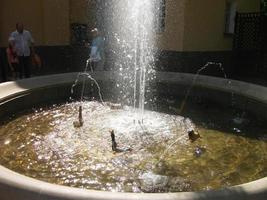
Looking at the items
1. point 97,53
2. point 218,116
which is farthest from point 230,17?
point 218,116

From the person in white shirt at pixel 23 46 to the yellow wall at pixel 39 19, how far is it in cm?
251

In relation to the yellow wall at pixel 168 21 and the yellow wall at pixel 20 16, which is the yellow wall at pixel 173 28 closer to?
the yellow wall at pixel 168 21

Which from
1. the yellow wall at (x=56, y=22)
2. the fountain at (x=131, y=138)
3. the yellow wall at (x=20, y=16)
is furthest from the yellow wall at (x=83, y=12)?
the fountain at (x=131, y=138)

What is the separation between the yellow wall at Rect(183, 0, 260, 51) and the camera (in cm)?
1160

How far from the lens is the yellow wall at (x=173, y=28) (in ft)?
37.6

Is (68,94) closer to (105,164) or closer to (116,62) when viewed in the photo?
(105,164)

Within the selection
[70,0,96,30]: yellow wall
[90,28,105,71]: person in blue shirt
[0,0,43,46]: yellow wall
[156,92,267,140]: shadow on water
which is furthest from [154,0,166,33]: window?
[156,92,267,140]: shadow on water

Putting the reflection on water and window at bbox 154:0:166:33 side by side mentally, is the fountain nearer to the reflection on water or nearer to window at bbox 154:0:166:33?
the reflection on water

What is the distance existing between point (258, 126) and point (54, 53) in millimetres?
8300

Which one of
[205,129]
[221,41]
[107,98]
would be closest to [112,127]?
[205,129]

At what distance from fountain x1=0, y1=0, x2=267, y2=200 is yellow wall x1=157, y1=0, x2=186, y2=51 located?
2592 millimetres

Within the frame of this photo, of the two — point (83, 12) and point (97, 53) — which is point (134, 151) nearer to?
point (97, 53)

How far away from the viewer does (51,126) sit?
20.3 feet

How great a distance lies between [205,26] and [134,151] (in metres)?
7.72
